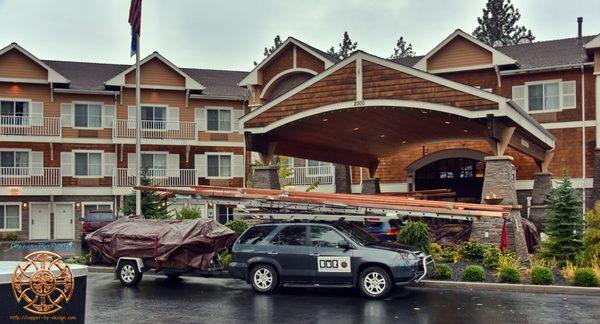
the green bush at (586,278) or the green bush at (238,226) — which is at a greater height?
the green bush at (238,226)

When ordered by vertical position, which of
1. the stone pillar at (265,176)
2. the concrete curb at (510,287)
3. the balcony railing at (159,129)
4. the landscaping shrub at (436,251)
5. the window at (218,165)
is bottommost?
the concrete curb at (510,287)

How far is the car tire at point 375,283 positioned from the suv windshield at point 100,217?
850 inches

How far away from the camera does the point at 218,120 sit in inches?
1721

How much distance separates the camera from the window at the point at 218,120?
143 ft

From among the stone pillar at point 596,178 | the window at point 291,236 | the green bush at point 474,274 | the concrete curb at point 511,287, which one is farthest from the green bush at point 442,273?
the stone pillar at point 596,178

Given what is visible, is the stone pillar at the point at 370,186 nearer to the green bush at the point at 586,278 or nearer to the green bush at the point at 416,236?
the green bush at the point at 416,236

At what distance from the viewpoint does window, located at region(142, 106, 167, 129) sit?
41.8 meters

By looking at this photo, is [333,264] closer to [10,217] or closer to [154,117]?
[154,117]

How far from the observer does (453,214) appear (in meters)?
15.1

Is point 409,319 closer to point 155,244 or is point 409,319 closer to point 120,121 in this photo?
point 155,244

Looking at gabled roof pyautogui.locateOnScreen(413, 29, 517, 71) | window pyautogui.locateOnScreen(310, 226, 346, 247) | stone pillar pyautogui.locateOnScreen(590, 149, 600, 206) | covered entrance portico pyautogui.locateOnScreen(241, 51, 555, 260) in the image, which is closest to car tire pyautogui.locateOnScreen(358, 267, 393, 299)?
window pyautogui.locateOnScreen(310, 226, 346, 247)

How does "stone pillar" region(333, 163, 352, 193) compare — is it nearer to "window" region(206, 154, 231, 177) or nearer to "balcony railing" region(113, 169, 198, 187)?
"window" region(206, 154, 231, 177)

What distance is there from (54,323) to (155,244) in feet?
32.6

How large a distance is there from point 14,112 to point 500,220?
32.4 meters
